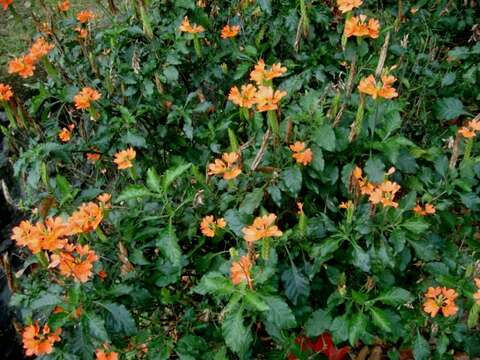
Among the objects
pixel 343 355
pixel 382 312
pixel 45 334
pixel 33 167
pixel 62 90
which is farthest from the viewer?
pixel 343 355

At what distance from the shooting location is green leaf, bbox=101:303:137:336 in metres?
1.30

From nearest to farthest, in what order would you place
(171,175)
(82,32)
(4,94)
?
(171,175)
(4,94)
(82,32)

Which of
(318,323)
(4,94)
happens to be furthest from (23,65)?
(318,323)

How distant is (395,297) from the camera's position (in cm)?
147

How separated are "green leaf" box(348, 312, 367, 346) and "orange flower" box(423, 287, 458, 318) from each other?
0.27 metres

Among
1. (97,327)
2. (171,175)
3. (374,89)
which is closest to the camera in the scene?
(97,327)

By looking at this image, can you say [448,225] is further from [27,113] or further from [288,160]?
[27,113]

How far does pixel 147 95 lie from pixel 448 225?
1174 mm

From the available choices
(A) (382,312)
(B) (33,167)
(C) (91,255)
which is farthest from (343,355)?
(B) (33,167)

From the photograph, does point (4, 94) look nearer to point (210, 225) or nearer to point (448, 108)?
point (210, 225)

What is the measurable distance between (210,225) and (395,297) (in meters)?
0.59

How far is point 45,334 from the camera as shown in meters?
1.32

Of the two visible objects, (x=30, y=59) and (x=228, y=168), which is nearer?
(x=228, y=168)

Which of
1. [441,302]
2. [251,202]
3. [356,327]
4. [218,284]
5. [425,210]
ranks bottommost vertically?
[441,302]
